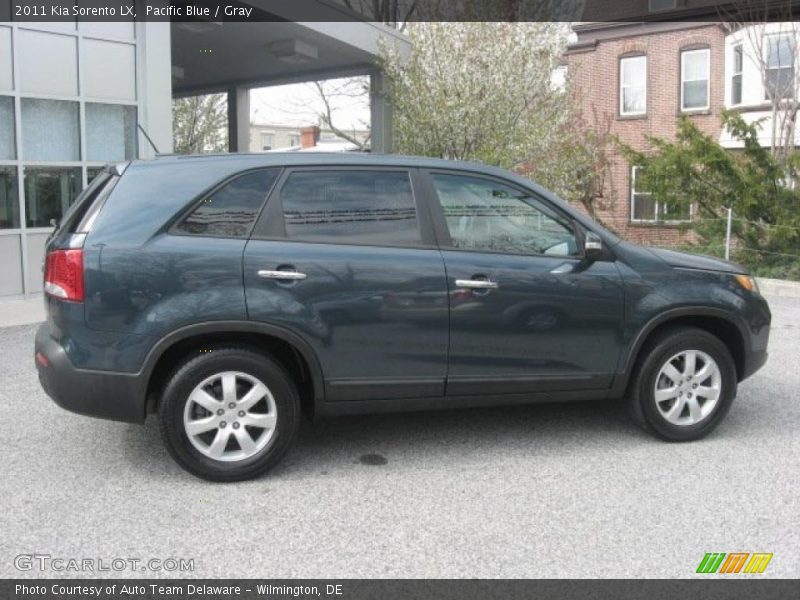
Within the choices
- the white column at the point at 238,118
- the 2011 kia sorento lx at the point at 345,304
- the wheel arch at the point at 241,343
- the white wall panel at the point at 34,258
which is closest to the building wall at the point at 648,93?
the white column at the point at 238,118

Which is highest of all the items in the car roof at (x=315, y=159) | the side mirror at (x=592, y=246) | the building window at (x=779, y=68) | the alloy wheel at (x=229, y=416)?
the building window at (x=779, y=68)

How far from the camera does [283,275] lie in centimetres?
427

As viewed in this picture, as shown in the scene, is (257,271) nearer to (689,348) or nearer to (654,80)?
(689,348)

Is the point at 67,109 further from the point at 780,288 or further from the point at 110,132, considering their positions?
the point at 780,288

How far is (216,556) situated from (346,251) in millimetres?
1735

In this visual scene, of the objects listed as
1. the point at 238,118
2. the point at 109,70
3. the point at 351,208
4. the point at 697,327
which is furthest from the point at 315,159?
the point at 238,118

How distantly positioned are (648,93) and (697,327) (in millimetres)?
19948

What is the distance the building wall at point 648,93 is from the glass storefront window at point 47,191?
577 inches

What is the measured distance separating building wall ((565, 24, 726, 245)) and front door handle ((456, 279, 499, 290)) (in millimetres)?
17652

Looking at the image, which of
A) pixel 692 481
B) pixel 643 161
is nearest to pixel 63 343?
pixel 692 481

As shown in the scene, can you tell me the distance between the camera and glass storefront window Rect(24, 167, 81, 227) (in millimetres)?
10828

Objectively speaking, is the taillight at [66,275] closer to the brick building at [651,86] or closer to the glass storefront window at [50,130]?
the glass storefront window at [50,130]

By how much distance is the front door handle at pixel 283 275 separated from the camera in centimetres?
426

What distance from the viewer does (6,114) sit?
10.5m
